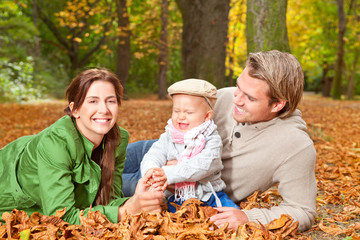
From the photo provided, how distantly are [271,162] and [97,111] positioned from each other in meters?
1.44

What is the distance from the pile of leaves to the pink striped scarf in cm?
17

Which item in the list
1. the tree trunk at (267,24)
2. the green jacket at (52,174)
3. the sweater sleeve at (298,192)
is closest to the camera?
the green jacket at (52,174)

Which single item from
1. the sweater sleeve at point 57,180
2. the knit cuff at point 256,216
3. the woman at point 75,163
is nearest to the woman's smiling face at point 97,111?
the woman at point 75,163

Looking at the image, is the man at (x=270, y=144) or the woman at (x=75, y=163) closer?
the woman at (x=75, y=163)

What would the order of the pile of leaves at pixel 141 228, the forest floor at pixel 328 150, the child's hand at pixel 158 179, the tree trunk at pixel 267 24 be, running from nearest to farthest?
1. the pile of leaves at pixel 141 228
2. the child's hand at pixel 158 179
3. the forest floor at pixel 328 150
4. the tree trunk at pixel 267 24

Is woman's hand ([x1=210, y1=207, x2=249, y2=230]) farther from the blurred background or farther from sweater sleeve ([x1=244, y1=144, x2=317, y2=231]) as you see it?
the blurred background

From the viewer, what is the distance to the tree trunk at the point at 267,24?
5059mm

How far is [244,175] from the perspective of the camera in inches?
121

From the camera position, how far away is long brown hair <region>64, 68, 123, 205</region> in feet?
8.95

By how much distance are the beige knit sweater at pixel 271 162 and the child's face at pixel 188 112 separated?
0.49 metres

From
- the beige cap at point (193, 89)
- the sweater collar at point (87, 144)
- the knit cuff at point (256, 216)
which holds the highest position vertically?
the beige cap at point (193, 89)

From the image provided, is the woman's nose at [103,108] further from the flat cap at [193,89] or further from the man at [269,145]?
the man at [269,145]

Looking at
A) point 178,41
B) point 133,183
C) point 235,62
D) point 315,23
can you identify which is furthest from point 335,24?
point 133,183

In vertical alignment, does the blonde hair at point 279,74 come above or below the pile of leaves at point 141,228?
above
